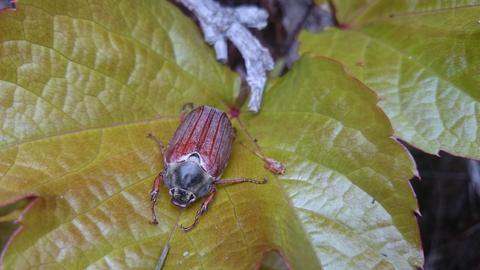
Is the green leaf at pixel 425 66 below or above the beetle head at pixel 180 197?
above

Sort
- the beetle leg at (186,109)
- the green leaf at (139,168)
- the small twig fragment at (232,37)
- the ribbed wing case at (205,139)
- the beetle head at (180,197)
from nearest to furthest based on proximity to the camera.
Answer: the green leaf at (139,168) < the beetle head at (180,197) < the ribbed wing case at (205,139) < the beetle leg at (186,109) < the small twig fragment at (232,37)

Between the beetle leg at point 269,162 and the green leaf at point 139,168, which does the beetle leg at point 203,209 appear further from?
the beetle leg at point 269,162

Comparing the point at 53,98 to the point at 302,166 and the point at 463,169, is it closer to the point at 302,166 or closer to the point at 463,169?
the point at 302,166

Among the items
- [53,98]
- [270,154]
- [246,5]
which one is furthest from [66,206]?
[246,5]

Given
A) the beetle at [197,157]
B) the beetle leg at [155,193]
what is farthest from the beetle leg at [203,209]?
the beetle leg at [155,193]

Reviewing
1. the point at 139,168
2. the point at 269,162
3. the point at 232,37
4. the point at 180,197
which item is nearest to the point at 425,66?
the point at 269,162

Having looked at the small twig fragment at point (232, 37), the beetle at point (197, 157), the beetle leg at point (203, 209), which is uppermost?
the small twig fragment at point (232, 37)

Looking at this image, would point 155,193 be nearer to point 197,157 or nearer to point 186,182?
point 186,182
